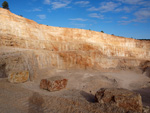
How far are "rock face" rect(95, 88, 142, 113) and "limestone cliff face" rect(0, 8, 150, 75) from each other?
267 inches

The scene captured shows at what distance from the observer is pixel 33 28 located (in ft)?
65.5

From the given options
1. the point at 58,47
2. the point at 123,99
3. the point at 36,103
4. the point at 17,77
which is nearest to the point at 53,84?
the point at 17,77

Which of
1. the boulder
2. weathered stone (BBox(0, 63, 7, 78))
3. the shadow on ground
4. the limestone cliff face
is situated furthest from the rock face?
the limestone cliff face

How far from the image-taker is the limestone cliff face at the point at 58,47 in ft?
40.0

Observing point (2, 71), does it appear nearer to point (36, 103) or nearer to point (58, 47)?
point (36, 103)

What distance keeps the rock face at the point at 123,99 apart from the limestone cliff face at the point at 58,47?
6.79 metres

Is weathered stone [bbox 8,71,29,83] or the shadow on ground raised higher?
weathered stone [bbox 8,71,29,83]

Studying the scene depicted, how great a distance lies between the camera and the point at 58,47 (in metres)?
20.8

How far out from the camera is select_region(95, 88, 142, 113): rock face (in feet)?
14.6

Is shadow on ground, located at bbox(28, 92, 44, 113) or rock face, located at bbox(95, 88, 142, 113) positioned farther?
rock face, located at bbox(95, 88, 142, 113)

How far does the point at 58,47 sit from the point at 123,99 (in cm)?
1719

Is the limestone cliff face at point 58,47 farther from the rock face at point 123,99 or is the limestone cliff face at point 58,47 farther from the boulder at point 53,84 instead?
the rock face at point 123,99

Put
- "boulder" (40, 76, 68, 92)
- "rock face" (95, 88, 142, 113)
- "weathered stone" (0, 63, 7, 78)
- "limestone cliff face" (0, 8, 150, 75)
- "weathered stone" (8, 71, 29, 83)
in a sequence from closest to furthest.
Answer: "rock face" (95, 88, 142, 113), "weathered stone" (8, 71, 29, 83), "boulder" (40, 76, 68, 92), "weathered stone" (0, 63, 7, 78), "limestone cliff face" (0, 8, 150, 75)

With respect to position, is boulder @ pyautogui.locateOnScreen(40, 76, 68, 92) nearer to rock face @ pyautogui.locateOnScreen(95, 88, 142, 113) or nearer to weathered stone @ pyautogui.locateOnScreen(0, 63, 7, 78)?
weathered stone @ pyautogui.locateOnScreen(0, 63, 7, 78)
